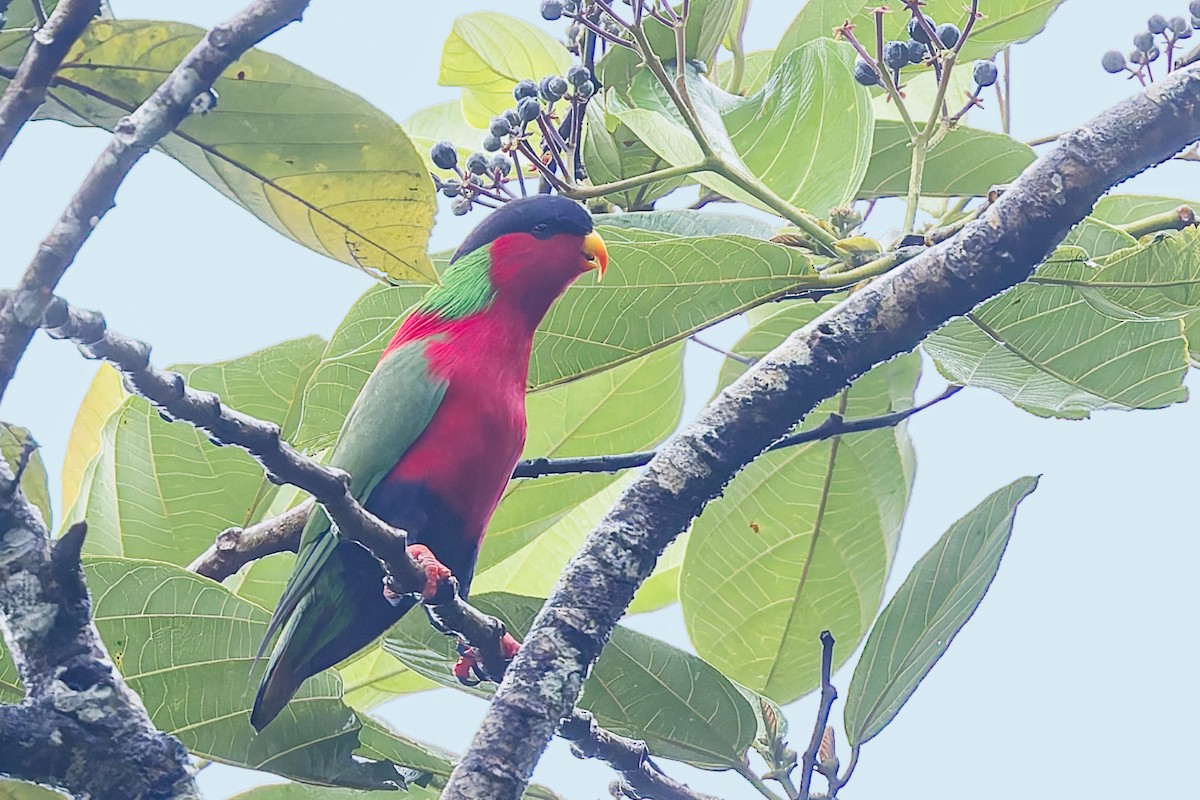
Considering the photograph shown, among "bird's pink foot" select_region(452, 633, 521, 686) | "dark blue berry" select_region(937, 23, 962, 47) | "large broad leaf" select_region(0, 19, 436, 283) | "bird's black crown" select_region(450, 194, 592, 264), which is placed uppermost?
"dark blue berry" select_region(937, 23, 962, 47)

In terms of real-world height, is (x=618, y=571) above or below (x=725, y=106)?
below

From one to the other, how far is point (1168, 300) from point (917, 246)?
12.8 inches

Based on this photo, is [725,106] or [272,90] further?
[725,106]

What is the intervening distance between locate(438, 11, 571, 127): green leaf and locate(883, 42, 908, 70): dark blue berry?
0.89 m

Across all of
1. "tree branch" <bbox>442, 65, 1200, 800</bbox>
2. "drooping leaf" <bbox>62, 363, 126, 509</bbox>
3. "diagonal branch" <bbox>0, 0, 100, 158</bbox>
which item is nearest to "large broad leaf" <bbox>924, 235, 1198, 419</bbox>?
"tree branch" <bbox>442, 65, 1200, 800</bbox>

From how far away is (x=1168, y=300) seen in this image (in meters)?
1.56

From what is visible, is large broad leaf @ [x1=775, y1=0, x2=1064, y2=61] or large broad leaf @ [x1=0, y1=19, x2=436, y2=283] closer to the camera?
large broad leaf @ [x1=0, y1=19, x2=436, y2=283]

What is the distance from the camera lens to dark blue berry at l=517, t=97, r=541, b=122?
6.07ft

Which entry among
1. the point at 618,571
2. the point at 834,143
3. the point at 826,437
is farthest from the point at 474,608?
the point at 834,143

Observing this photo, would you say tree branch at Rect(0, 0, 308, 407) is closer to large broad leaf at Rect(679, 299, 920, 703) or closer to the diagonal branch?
the diagonal branch

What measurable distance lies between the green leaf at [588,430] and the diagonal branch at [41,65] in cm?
124

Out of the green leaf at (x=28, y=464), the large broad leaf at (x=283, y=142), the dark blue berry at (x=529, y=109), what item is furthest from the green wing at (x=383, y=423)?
the large broad leaf at (x=283, y=142)

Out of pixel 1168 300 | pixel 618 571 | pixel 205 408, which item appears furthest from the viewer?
pixel 1168 300

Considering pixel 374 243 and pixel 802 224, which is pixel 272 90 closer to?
pixel 374 243
